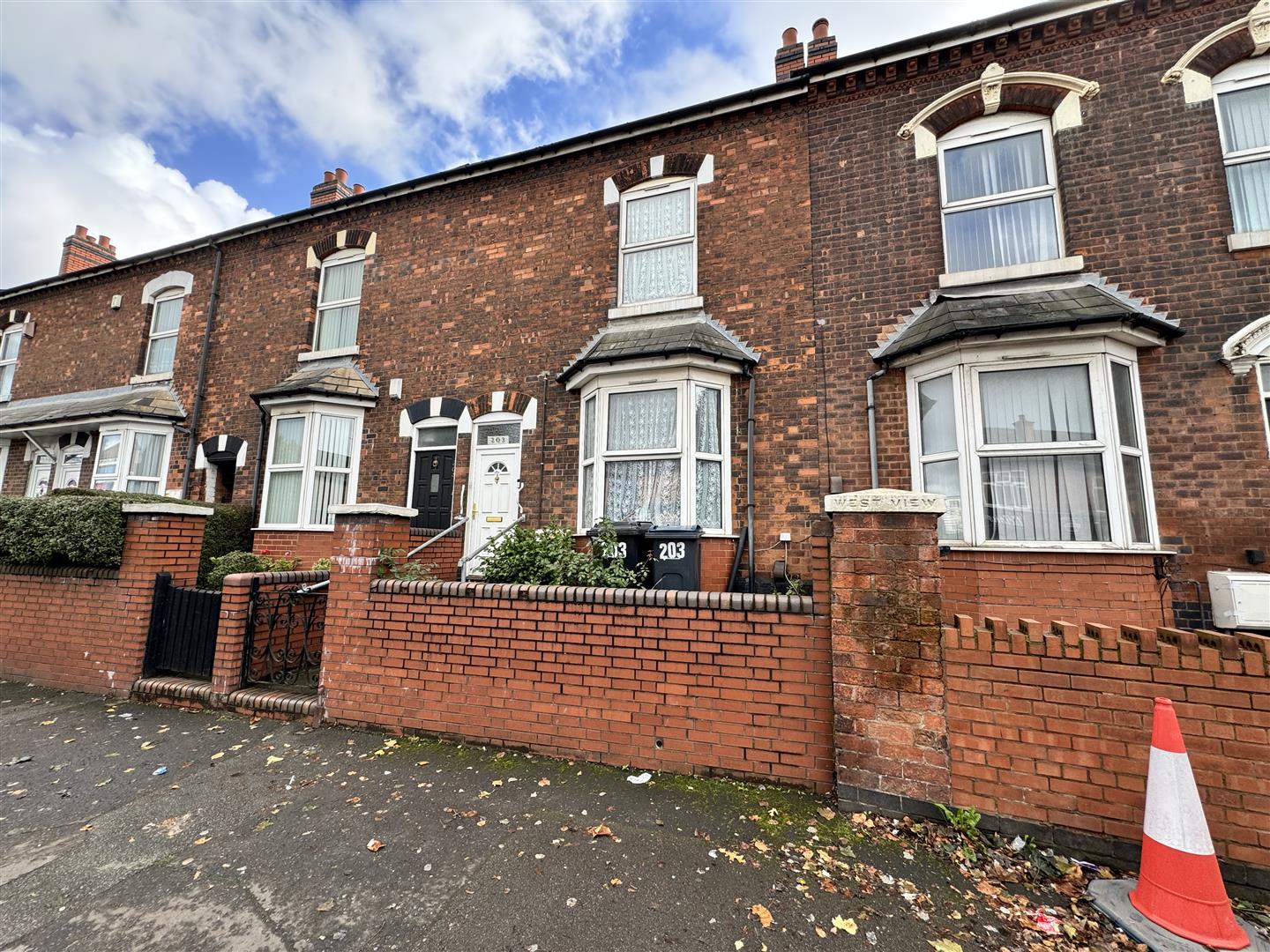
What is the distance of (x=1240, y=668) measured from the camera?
103 inches

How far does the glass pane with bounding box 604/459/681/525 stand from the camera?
22.1 feet

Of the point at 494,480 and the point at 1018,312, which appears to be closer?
the point at 1018,312

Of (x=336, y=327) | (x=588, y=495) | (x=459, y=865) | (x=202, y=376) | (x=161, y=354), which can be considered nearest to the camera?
(x=459, y=865)

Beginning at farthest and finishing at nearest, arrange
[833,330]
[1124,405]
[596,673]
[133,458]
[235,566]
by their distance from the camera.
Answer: [133,458], [235,566], [833,330], [1124,405], [596,673]

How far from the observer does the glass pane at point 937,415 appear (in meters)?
5.88

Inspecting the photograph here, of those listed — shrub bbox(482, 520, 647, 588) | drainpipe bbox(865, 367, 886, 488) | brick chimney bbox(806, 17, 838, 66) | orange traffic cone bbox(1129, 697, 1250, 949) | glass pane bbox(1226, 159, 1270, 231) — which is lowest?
orange traffic cone bbox(1129, 697, 1250, 949)

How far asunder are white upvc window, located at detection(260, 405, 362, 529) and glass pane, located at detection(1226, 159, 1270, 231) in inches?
454

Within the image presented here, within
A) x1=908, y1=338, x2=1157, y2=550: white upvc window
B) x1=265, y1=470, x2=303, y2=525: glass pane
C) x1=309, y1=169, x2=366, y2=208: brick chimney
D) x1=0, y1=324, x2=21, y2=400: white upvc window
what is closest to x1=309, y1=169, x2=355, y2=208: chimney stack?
x1=309, y1=169, x2=366, y2=208: brick chimney

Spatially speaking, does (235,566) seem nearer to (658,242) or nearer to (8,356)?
(658,242)

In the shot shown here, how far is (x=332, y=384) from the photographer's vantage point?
8867 millimetres

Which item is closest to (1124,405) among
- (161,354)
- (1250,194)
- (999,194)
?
(1250,194)

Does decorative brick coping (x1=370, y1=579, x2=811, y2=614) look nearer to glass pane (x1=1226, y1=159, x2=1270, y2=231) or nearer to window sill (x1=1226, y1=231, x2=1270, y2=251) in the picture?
window sill (x1=1226, y1=231, x2=1270, y2=251)

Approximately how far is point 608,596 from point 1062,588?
14.5 feet

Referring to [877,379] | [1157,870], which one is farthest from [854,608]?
[877,379]
